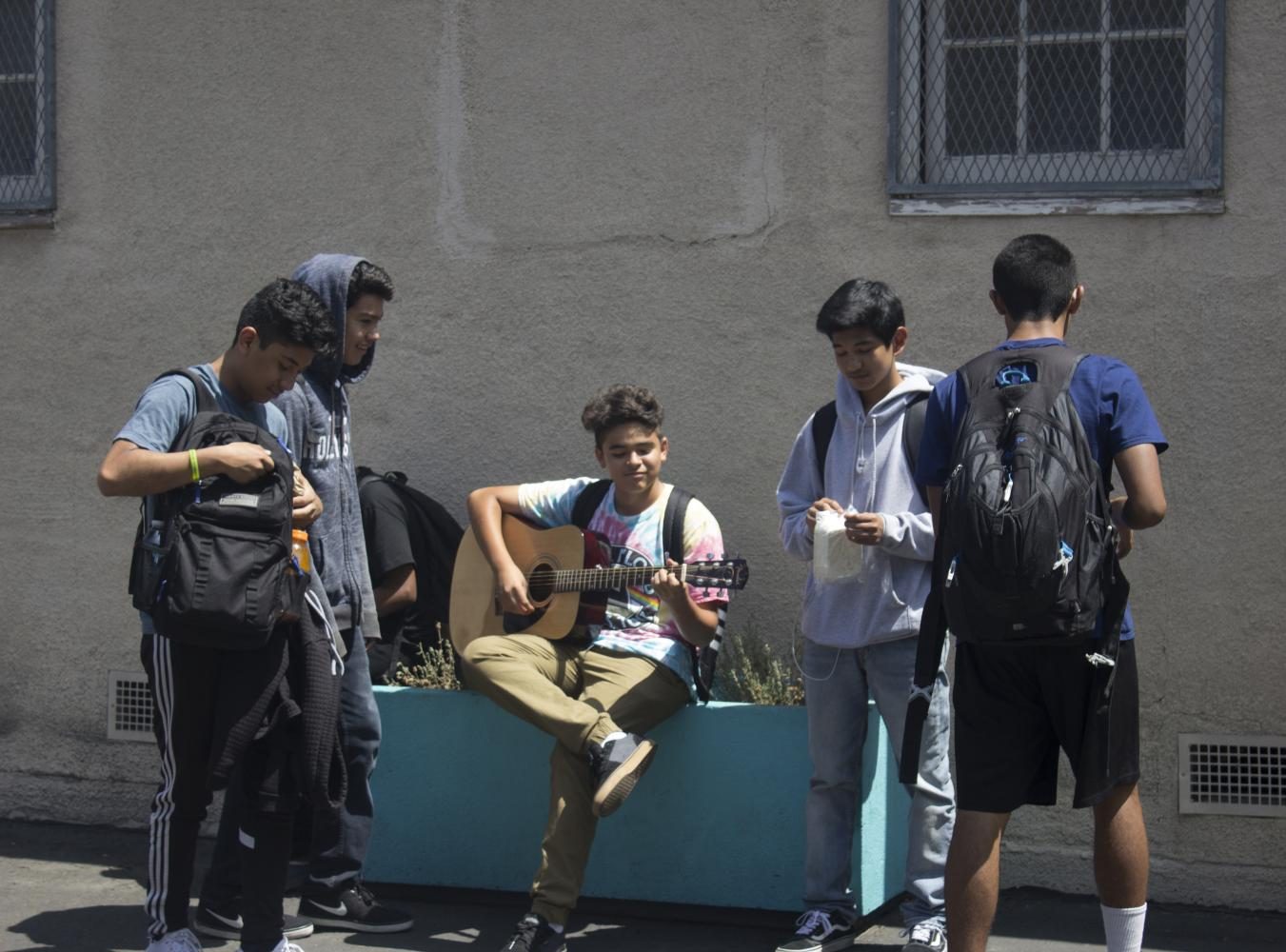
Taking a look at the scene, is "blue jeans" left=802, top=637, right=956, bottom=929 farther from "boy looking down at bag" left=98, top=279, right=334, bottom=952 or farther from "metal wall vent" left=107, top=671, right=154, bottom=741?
"metal wall vent" left=107, top=671, right=154, bottom=741

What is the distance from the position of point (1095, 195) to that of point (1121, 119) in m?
0.31

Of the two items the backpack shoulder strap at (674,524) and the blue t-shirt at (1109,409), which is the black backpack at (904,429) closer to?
the backpack shoulder strap at (674,524)

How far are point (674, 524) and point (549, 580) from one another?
438 millimetres

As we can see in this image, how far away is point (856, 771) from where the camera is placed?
4781 mm

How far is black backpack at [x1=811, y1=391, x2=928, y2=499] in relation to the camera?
4719mm

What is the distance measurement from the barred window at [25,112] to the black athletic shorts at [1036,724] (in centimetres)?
419

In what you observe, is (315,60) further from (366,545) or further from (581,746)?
(581,746)

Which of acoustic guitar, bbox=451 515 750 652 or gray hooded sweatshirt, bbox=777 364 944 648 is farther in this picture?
acoustic guitar, bbox=451 515 750 652

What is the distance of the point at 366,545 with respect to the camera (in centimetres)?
557

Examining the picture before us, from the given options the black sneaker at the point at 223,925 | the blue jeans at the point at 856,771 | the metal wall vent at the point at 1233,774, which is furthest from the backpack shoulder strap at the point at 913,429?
the black sneaker at the point at 223,925

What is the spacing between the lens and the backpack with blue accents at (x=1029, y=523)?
3562mm

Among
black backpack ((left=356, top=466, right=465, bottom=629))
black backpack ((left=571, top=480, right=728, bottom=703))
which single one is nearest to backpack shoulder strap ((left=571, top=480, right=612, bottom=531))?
black backpack ((left=571, top=480, right=728, bottom=703))

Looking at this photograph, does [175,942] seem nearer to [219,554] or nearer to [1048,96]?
[219,554]

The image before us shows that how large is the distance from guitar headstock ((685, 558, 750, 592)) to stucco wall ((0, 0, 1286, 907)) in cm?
71
